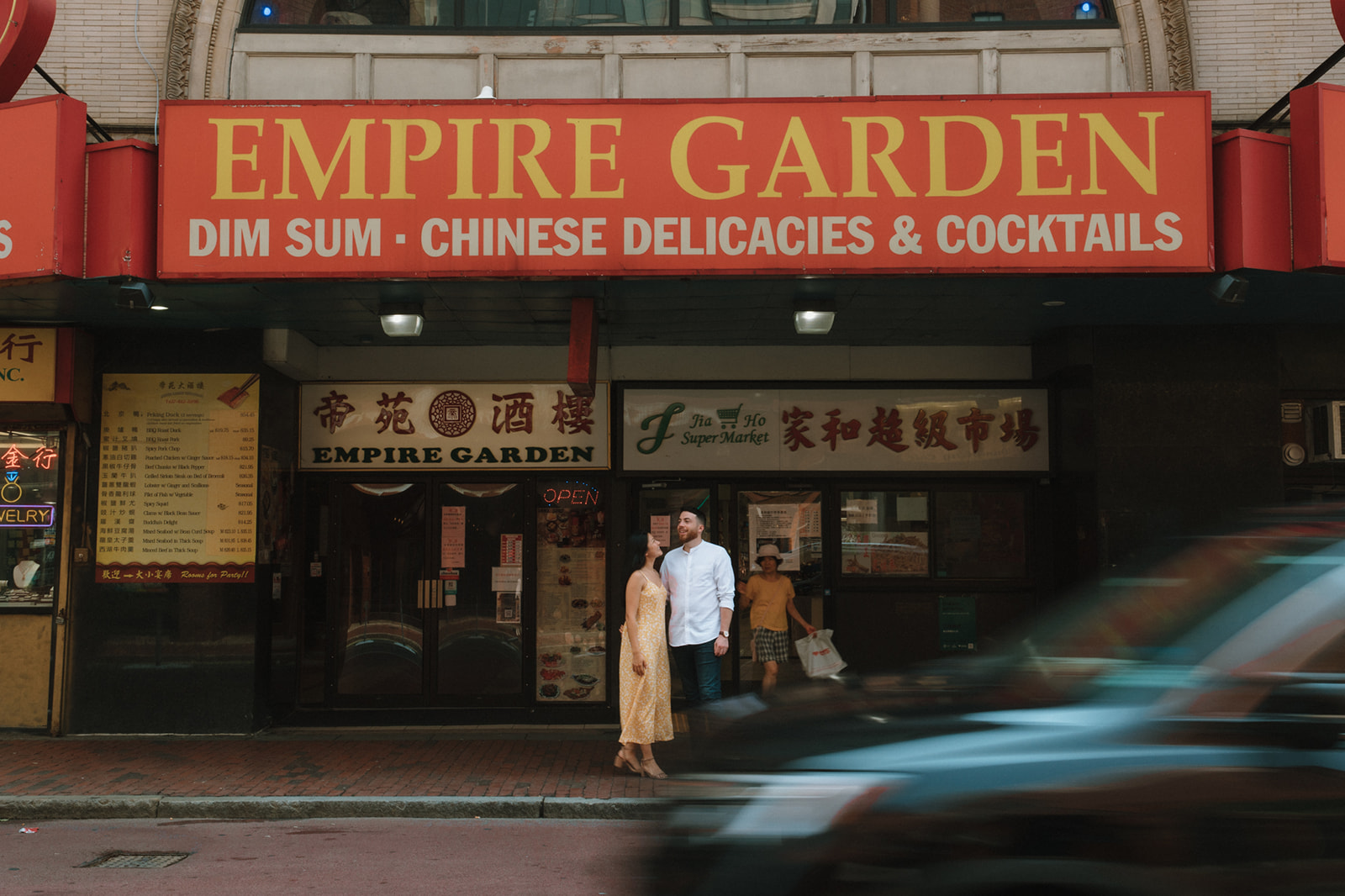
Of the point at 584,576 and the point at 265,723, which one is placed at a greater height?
the point at 584,576

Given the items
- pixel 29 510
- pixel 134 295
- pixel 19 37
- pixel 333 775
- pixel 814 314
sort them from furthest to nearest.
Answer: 1. pixel 29 510
2. pixel 814 314
3. pixel 333 775
4. pixel 19 37
5. pixel 134 295

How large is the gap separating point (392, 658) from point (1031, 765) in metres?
8.10

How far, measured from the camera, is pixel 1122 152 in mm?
6844

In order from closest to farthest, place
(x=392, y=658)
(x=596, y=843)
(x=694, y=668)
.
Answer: (x=596, y=843) → (x=694, y=668) → (x=392, y=658)

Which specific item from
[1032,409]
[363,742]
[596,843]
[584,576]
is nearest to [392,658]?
[363,742]

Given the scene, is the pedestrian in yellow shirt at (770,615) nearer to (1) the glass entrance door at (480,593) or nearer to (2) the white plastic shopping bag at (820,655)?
(2) the white plastic shopping bag at (820,655)

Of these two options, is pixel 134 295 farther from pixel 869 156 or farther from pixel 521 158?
pixel 869 156

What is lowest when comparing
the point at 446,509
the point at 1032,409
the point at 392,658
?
the point at 392,658

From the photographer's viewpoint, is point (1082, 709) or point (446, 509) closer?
point (1082, 709)

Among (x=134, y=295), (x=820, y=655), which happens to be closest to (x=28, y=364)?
(x=134, y=295)

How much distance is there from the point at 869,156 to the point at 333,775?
5.98 m

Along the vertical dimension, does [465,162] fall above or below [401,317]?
above

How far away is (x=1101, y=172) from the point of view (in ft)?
22.4

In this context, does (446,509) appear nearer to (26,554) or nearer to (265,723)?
(265,723)
